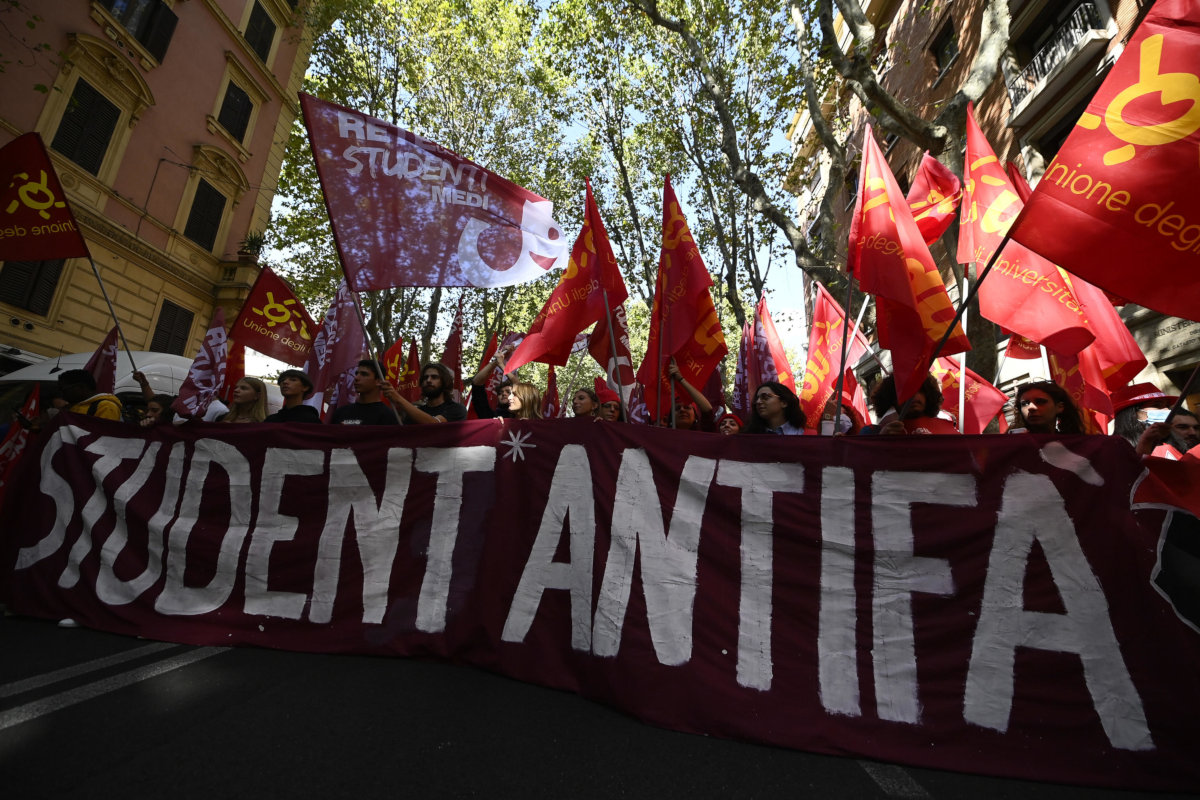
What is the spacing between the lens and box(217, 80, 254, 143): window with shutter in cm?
1674

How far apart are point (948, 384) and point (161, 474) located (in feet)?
22.6

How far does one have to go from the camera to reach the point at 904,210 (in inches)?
156

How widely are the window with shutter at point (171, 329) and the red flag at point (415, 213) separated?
46.4 ft

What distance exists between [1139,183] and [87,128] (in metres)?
17.3

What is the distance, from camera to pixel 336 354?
23.1 feet

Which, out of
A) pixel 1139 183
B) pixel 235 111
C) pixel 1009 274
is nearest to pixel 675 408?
pixel 1009 274

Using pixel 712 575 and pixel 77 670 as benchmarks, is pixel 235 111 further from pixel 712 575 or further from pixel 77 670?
pixel 712 575

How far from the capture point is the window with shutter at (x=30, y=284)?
11.7 m

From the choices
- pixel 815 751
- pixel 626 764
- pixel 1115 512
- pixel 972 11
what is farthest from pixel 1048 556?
pixel 972 11

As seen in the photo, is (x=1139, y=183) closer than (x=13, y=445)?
Yes

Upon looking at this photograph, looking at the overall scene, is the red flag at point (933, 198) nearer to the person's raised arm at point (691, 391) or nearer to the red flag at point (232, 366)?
the person's raised arm at point (691, 391)

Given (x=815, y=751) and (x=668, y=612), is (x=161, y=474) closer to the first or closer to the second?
(x=668, y=612)

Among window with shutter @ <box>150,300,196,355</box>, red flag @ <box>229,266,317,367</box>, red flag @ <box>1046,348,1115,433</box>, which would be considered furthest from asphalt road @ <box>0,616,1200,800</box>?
window with shutter @ <box>150,300,196,355</box>

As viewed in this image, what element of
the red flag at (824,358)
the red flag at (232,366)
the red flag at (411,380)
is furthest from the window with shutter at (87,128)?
the red flag at (824,358)
